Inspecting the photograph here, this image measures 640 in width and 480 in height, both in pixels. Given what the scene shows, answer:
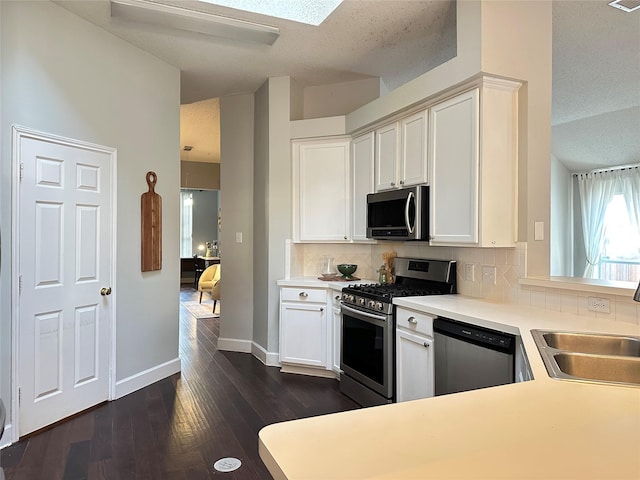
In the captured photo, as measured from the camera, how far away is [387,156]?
3.62 metres

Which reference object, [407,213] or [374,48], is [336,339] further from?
[374,48]

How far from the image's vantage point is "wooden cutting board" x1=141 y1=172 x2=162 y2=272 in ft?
12.3

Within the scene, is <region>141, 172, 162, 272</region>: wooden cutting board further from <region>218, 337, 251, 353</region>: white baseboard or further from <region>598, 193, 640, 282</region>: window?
<region>598, 193, 640, 282</region>: window

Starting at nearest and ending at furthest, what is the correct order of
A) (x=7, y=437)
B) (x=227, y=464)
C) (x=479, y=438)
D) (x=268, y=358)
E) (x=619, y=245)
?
(x=479, y=438) < (x=227, y=464) < (x=7, y=437) < (x=268, y=358) < (x=619, y=245)

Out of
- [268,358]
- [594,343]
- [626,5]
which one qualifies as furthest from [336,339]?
[626,5]

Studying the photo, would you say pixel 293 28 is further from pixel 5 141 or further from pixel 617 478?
pixel 617 478

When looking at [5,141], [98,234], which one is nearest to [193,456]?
[98,234]

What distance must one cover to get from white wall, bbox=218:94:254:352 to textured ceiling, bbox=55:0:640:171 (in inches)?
12.5

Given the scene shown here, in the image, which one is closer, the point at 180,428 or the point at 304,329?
the point at 180,428

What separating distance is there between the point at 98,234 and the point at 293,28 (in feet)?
7.12

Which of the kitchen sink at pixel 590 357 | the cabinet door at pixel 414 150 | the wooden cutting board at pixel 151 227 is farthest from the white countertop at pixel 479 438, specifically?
the wooden cutting board at pixel 151 227

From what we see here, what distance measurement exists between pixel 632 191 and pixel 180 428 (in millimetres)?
6978

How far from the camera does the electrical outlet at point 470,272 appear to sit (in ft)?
10.4

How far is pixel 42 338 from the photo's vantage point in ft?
9.58
